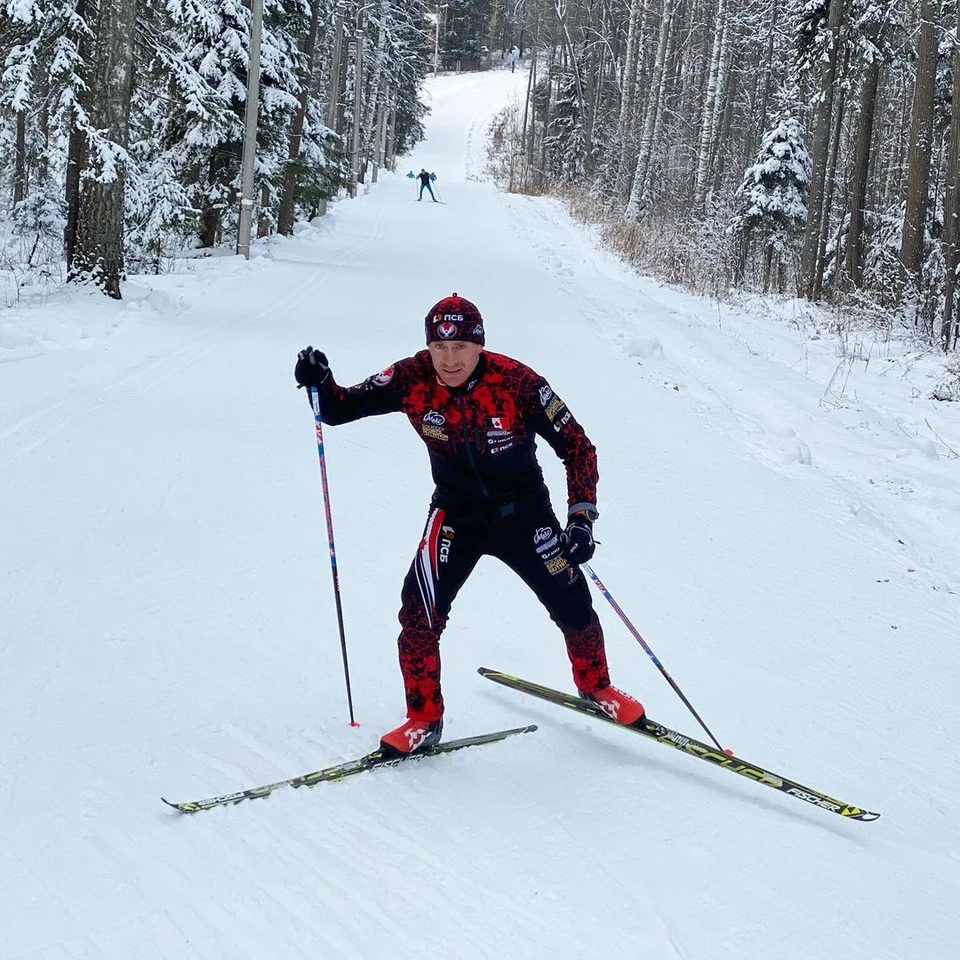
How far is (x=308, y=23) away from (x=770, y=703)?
63.5 ft

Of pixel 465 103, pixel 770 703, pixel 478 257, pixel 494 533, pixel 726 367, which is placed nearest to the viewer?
pixel 494 533

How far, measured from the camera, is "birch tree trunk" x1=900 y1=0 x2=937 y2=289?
14484 millimetres

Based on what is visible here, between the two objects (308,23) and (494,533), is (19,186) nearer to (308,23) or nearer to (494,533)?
(308,23)

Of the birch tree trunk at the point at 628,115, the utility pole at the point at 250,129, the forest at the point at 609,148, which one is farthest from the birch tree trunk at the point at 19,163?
the birch tree trunk at the point at 628,115

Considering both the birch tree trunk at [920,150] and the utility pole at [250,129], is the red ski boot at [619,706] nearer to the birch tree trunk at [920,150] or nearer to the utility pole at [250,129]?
the birch tree trunk at [920,150]

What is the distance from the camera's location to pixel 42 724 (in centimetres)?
365

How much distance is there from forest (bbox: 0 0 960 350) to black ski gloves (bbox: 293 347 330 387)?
8788 millimetres

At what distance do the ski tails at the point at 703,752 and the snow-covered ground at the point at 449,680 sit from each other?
0.09 metres

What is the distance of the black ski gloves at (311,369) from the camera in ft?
12.2

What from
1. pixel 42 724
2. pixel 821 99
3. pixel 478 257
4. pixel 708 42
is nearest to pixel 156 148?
pixel 478 257

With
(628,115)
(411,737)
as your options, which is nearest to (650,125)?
(628,115)

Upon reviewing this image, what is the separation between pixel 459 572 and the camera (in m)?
3.68

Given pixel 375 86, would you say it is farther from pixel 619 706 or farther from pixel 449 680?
pixel 619 706

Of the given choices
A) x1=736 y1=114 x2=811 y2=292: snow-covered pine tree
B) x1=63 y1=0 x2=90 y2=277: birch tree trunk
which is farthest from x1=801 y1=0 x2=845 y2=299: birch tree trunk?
x1=63 y1=0 x2=90 y2=277: birch tree trunk
